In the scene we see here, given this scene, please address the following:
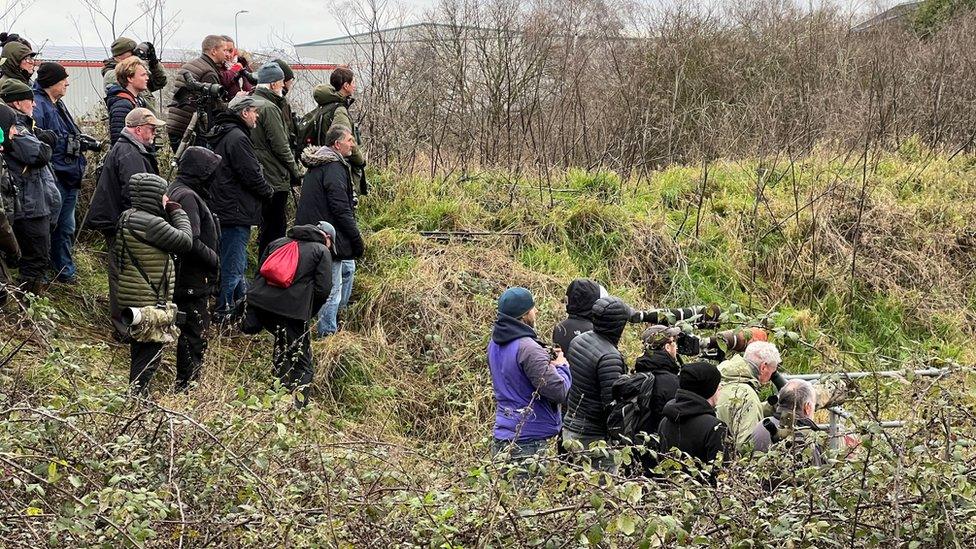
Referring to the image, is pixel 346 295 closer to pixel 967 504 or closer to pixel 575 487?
pixel 575 487

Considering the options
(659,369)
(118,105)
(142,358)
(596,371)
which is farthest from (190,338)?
(659,369)

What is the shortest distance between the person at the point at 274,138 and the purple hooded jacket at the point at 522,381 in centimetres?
324

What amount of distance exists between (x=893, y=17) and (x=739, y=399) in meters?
18.8

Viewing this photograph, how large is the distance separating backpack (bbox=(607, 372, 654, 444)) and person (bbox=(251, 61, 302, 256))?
3882 mm

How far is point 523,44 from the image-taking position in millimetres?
14891

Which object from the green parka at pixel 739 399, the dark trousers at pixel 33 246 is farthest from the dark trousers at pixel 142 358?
the green parka at pixel 739 399

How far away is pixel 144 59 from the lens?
860 cm

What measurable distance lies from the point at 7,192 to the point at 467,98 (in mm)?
7004

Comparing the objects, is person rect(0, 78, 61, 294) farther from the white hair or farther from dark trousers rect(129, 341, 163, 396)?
the white hair

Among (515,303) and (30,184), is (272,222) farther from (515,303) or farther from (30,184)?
(515,303)

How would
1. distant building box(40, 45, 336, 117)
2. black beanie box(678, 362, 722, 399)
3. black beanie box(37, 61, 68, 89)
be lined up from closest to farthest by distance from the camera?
black beanie box(678, 362, 722, 399)
black beanie box(37, 61, 68, 89)
distant building box(40, 45, 336, 117)

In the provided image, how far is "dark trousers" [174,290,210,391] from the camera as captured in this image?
23.2 ft

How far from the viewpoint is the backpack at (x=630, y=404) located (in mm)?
5609

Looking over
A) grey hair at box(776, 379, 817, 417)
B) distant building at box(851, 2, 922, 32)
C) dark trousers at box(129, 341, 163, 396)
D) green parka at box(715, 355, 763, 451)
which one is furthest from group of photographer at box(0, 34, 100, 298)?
distant building at box(851, 2, 922, 32)
